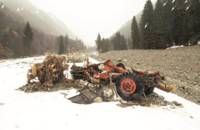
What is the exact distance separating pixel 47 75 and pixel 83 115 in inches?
145

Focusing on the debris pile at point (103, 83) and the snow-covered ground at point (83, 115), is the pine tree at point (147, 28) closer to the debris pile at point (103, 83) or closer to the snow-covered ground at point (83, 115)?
the debris pile at point (103, 83)

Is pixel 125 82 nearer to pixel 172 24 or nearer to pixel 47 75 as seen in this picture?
pixel 47 75

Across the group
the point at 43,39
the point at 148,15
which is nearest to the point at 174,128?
the point at 148,15

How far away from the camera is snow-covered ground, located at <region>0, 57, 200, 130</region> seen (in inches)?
229

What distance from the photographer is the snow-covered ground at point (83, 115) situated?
5.82 m

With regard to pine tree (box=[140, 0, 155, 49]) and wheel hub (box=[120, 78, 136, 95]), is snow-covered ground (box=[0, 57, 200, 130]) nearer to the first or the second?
wheel hub (box=[120, 78, 136, 95])

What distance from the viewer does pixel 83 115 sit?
6.46 meters

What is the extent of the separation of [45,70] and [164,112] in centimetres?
535

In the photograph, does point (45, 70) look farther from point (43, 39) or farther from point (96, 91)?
point (43, 39)

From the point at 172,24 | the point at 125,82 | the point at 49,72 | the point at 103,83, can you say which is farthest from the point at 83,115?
the point at 172,24

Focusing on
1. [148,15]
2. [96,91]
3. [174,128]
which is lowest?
[174,128]

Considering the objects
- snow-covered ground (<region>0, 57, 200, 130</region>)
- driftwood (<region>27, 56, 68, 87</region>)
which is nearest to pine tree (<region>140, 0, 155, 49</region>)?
driftwood (<region>27, 56, 68, 87</region>)

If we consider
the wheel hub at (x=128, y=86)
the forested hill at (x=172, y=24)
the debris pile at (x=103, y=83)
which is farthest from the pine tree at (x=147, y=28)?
the wheel hub at (x=128, y=86)

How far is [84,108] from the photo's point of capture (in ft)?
23.1
